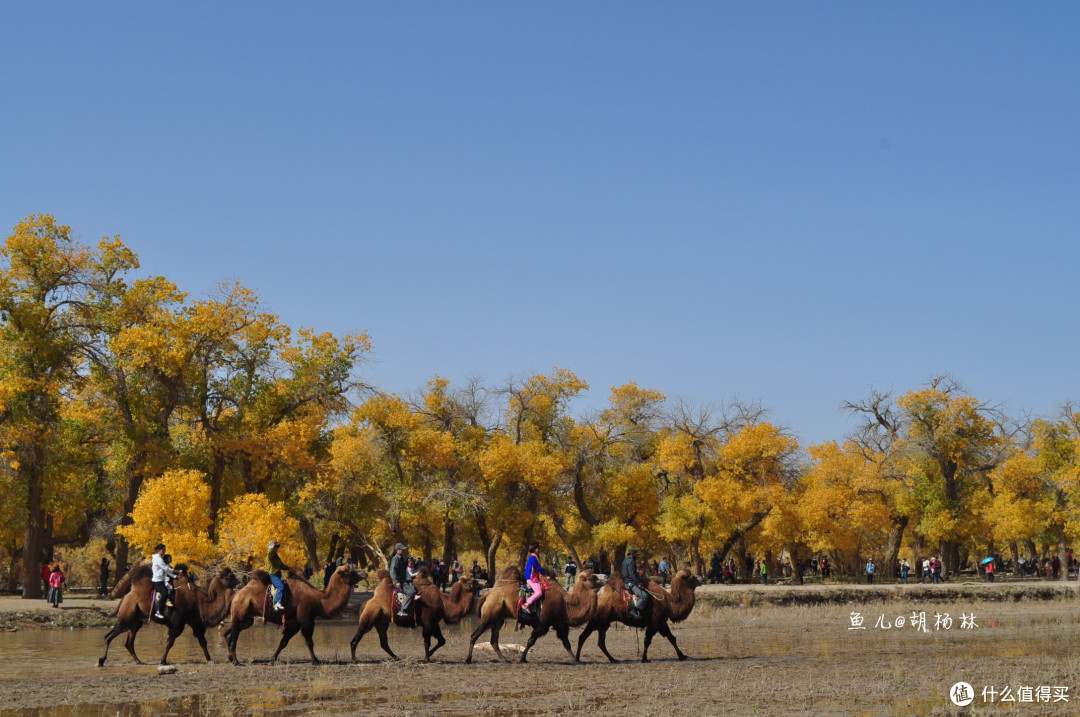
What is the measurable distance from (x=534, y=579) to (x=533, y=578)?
0.03 metres

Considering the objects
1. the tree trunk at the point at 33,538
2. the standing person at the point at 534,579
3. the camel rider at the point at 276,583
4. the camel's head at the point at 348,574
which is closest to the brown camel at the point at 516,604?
the standing person at the point at 534,579

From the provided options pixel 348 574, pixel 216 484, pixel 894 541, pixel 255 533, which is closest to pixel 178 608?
pixel 348 574

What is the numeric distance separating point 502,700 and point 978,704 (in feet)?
18.5

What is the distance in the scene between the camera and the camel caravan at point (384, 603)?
56.0ft

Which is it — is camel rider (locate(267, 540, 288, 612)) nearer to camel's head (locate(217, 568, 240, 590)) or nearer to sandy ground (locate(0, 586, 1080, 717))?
sandy ground (locate(0, 586, 1080, 717))

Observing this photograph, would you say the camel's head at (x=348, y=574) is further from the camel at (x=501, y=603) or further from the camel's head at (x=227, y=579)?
the camel at (x=501, y=603)

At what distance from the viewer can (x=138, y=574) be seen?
17234 millimetres

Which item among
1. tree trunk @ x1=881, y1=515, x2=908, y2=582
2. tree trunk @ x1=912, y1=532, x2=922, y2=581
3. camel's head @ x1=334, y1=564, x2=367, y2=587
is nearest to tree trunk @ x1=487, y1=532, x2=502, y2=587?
tree trunk @ x1=881, y1=515, x2=908, y2=582

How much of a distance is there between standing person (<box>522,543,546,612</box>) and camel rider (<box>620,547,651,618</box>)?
154cm

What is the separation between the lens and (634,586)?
1764cm

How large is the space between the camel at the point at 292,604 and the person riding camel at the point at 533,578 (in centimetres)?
320

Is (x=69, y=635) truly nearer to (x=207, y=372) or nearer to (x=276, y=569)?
(x=276, y=569)

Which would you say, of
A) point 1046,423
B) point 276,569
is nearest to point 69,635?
point 276,569

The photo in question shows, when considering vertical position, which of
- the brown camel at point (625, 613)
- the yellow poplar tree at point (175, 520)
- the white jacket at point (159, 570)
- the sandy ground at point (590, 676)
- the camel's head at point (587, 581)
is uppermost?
the yellow poplar tree at point (175, 520)
